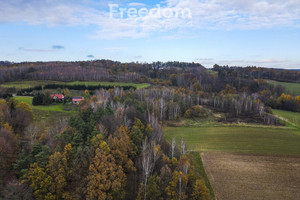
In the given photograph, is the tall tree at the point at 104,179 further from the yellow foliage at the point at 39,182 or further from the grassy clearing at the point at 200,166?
the grassy clearing at the point at 200,166

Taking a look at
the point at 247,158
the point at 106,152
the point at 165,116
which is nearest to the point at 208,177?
the point at 247,158

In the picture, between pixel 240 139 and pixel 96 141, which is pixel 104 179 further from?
pixel 240 139

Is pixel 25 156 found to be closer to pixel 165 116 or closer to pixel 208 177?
pixel 208 177

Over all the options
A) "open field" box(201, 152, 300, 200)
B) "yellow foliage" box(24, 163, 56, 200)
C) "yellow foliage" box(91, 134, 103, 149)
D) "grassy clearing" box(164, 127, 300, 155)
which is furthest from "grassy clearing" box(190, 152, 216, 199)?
"yellow foliage" box(24, 163, 56, 200)

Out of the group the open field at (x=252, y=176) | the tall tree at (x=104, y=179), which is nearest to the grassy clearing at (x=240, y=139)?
the open field at (x=252, y=176)

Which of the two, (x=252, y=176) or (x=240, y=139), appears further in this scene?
(x=240, y=139)

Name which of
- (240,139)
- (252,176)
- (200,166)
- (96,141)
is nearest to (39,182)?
(96,141)
